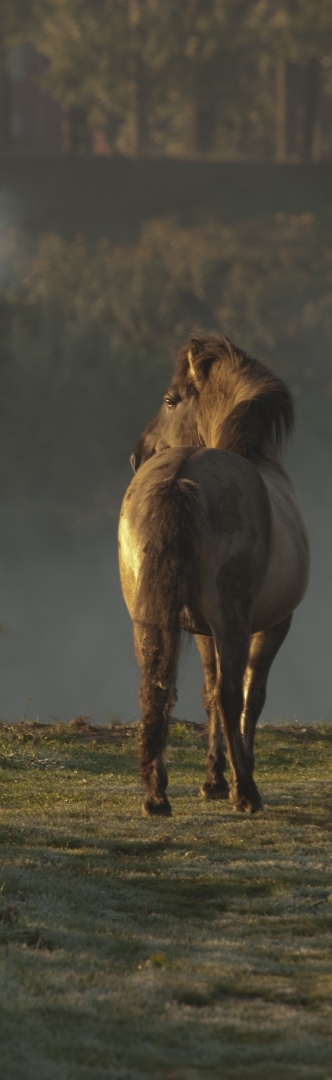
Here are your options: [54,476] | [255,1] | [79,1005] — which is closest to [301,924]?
[79,1005]

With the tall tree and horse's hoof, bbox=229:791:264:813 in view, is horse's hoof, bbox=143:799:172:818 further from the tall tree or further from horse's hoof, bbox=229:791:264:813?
the tall tree

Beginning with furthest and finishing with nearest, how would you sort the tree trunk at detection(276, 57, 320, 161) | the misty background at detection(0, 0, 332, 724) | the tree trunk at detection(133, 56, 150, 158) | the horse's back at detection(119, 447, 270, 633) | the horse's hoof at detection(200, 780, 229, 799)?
the tree trunk at detection(276, 57, 320, 161)
the tree trunk at detection(133, 56, 150, 158)
the misty background at detection(0, 0, 332, 724)
the horse's hoof at detection(200, 780, 229, 799)
the horse's back at detection(119, 447, 270, 633)

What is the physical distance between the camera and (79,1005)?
4625 millimetres

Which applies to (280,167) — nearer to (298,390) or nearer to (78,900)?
(298,390)

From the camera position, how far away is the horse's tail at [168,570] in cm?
725

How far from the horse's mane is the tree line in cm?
3402

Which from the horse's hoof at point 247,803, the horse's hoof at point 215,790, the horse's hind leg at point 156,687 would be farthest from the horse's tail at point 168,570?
the horse's hoof at point 215,790

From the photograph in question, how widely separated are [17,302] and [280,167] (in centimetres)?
1147

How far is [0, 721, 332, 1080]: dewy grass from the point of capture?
4.27 metres

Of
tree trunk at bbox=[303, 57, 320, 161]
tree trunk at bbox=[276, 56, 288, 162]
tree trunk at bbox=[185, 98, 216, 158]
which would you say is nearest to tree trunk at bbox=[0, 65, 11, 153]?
tree trunk at bbox=[185, 98, 216, 158]

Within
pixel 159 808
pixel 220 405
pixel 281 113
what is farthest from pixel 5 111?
pixel 159 808

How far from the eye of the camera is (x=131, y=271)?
1628 inches

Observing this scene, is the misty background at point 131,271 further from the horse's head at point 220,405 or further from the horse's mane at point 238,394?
the horse's mane at point 238,394

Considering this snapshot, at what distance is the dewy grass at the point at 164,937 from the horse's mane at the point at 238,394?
2.45 meters
